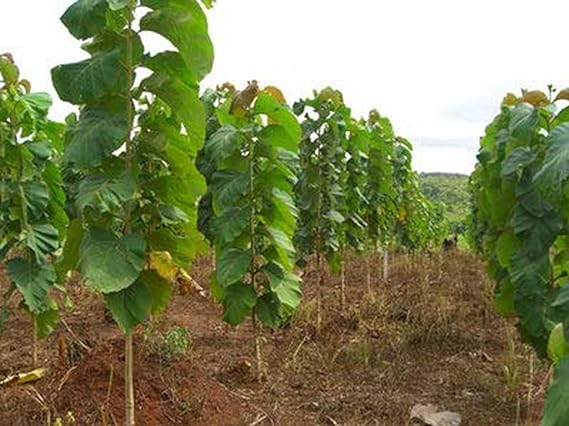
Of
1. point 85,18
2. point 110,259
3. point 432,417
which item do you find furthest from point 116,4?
point 432,417

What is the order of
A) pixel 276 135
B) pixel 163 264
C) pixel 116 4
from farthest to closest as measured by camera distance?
pixel 276 135, pixel 163 264, pixel 116 4

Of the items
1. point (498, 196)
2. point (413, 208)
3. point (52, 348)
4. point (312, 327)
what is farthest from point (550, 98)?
point (413, 208)

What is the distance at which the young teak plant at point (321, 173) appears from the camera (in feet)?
26.7

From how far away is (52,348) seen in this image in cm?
713

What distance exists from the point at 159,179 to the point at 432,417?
110 inches

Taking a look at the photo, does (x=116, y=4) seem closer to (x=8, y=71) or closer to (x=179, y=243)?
(x=179, y=243)

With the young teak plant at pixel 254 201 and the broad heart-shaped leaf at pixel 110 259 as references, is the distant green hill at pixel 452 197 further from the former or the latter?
the broad heart-shaped leaf at pixel 110 259

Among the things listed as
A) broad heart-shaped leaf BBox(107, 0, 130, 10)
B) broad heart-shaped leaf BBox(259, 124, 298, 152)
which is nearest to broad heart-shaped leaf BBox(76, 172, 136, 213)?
broad heart-shaped leaf BBox(107, 0, 130, 10)

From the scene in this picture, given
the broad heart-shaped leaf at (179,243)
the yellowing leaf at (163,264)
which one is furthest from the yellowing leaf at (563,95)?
the yellowing leaf at (163,264)

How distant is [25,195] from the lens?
18.9 ft

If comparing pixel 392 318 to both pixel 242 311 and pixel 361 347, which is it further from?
pixel 242 311

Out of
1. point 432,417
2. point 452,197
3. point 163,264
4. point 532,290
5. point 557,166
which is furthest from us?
point 452,197

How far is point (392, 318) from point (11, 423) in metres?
5.00

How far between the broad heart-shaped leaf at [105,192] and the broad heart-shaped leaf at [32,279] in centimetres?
237
